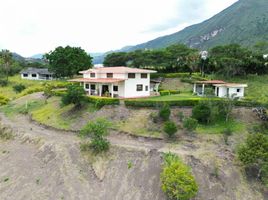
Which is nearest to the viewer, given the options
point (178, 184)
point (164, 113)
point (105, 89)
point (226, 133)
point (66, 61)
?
point (178, 184)

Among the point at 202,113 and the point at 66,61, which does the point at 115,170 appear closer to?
the point at 202,113

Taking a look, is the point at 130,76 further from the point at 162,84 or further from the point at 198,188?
the point at 198,188

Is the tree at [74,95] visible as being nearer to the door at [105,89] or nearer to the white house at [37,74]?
the door at [105,89]

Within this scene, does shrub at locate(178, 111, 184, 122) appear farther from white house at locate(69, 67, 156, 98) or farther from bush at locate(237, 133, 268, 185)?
white house at locate(69, 67, 156, 98)

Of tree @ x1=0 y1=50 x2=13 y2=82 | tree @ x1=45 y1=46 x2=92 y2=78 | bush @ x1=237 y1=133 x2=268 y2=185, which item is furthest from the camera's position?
tree @ x1=0 y1=50 x2=13 y2=82

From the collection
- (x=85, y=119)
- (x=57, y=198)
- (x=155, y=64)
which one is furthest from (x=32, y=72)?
(x=57, y=198)

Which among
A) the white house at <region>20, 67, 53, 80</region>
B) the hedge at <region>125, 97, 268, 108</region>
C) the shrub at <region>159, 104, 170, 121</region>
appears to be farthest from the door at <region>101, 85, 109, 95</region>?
the white house at <region>20, 67, 53, 80</region>

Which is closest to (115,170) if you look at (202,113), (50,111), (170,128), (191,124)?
(170,128)
